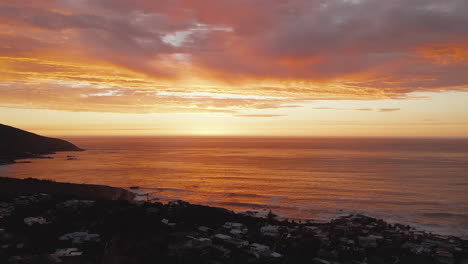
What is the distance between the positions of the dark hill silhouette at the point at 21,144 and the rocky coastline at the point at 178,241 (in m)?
83.6

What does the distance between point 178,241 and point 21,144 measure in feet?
361

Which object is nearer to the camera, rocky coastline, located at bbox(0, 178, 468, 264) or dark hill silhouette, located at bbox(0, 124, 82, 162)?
rocky coastline, located at bbox(0, 178, 468, 264)

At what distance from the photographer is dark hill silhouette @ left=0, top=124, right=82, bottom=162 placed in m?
88.3

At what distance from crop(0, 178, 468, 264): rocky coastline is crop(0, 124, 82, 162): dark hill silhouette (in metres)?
83.6

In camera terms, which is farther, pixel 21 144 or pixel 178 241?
pixel 21 144

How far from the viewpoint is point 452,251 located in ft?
50.9

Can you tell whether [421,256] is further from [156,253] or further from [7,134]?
[7,134]

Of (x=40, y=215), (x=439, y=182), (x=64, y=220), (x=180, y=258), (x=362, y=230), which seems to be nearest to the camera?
→ (x=180, y=258)

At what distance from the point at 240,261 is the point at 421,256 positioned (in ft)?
32.2

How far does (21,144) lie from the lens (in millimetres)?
98062

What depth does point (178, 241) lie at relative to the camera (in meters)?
13.1

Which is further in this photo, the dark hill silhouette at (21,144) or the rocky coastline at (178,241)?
the dark hill silhouette at (21,144)

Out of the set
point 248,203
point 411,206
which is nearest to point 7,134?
point 248,203

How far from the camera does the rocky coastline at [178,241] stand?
1195 centimetres
